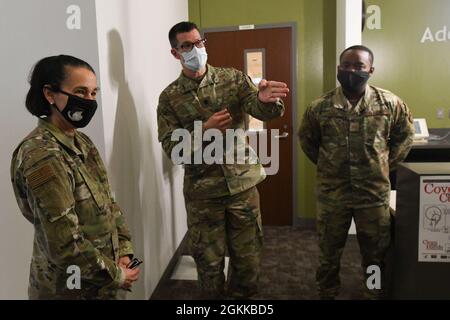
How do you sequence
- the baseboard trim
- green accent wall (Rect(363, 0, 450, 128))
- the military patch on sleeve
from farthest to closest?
green accent wall (Rect(363, 0, 450, 128)) → the baseboard trim → the military patch on sleeve

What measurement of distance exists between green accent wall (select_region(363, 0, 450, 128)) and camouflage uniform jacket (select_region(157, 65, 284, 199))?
1.91 m

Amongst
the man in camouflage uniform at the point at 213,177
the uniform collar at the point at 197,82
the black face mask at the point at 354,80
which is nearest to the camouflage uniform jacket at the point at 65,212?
the man in camouflage uniform at the point at 213,177

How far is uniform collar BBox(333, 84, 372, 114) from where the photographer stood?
1.80 m

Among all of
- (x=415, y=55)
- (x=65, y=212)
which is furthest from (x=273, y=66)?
(x=65, y=212)

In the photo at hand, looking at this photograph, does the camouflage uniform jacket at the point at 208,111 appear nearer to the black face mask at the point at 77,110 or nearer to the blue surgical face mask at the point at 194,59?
the blue surgical face mask at the point at 194,59

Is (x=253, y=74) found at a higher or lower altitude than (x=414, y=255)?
higher

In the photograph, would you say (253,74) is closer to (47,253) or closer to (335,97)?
(335,97)

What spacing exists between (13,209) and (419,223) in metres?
1.65

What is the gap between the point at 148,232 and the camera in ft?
6.93

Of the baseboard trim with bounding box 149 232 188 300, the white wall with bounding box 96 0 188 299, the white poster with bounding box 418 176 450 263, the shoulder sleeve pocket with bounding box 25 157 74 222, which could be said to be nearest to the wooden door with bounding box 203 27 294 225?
the white wall with bounding box 96 0 188 299

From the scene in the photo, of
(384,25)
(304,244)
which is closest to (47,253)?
(304,244)

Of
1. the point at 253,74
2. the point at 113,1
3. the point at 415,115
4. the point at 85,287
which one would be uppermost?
the point at 113,1

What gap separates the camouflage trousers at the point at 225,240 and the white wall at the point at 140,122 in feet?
1.11

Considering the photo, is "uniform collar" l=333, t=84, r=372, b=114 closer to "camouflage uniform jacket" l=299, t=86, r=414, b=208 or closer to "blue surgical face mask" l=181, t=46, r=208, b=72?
"camouflage uniform jacket" l=299, t=86, r=414, b=208
